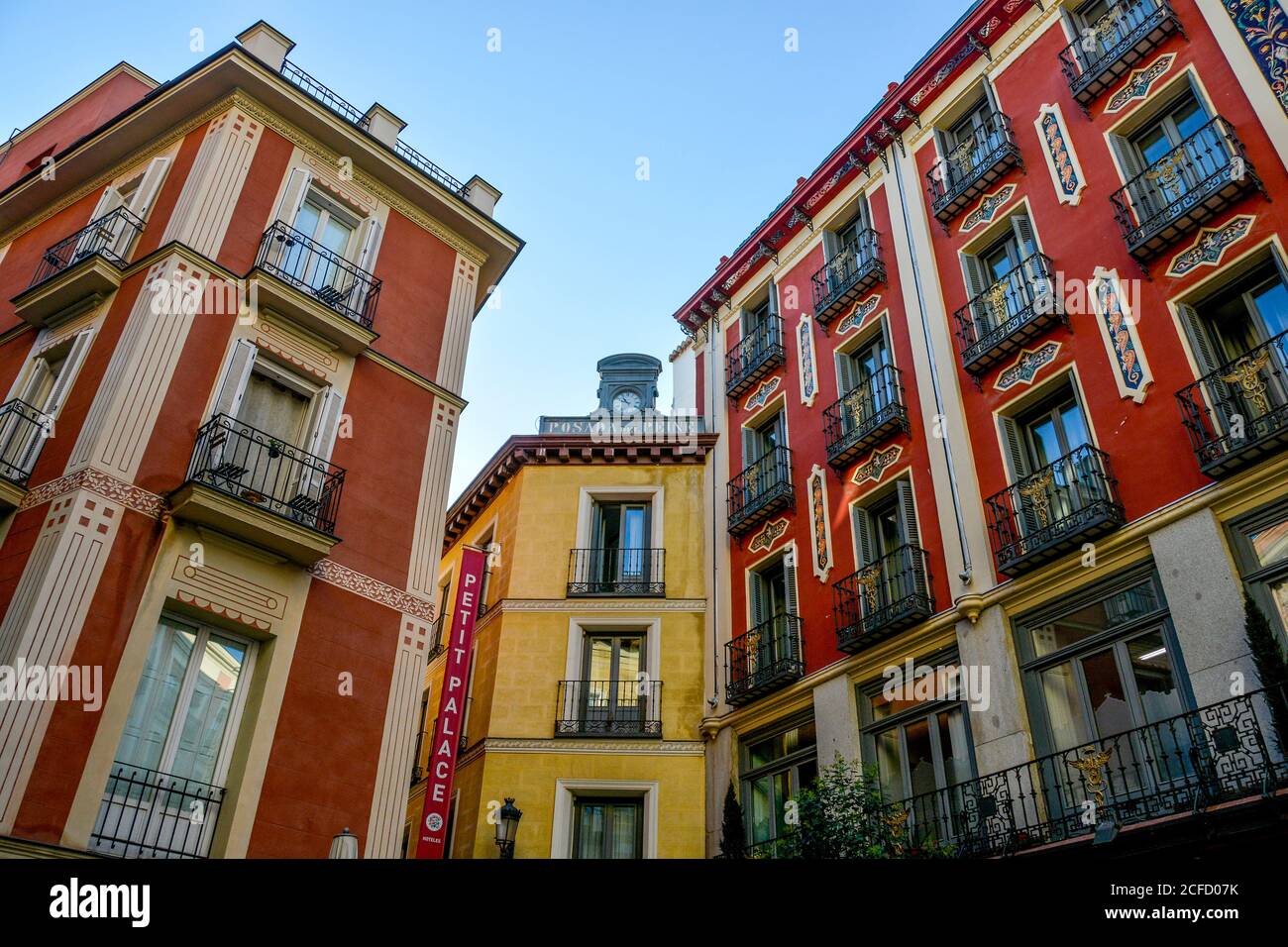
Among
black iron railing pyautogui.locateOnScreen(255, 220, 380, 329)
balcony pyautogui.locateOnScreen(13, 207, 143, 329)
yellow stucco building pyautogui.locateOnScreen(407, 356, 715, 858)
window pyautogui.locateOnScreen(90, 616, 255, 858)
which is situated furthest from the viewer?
yellow stucco building pyautogui.locateOnScreen(407, 356, 715, 858)

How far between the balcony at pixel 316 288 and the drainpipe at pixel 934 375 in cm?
1014

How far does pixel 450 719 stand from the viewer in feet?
48.0

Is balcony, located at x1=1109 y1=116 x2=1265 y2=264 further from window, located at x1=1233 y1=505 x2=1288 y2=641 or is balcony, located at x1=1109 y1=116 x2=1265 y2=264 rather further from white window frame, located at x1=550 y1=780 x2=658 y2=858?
white window frame, located at x1=550 y1=780 x2=658 y2=858

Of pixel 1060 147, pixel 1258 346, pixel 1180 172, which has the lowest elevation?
pixel 1258 346

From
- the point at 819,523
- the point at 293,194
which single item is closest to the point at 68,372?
the point at 293,194

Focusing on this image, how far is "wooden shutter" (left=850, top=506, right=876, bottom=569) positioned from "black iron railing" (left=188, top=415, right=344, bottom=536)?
32.3ft

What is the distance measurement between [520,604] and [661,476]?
4.86 meters

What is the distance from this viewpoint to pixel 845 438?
1970 centimetres

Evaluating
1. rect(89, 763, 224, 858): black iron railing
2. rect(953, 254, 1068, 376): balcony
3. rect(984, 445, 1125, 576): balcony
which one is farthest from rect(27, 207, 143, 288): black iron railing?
rect(984, 445, 1125, 576): balcony

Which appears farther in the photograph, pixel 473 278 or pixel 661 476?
pixel 661 476

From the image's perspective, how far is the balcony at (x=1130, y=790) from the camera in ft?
36.2

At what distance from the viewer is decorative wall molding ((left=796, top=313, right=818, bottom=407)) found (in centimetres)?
2166
